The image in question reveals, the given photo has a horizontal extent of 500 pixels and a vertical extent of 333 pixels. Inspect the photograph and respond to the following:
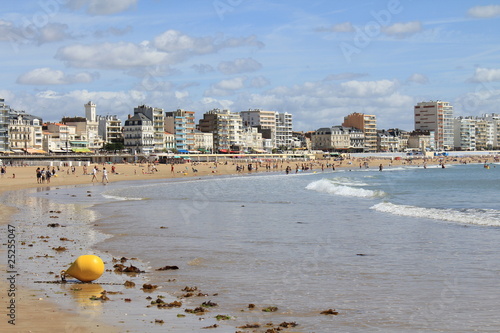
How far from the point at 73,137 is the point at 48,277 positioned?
424ft

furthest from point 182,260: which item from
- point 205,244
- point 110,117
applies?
point 110,117

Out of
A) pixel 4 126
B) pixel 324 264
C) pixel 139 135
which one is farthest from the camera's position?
pixel 139 135

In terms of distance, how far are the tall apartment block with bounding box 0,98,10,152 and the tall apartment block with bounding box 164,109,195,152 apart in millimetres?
42729

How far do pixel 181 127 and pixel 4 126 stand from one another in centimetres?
4668

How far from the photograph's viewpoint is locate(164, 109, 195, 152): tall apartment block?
153000 mm

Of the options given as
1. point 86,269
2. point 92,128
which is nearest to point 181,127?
point 92,128

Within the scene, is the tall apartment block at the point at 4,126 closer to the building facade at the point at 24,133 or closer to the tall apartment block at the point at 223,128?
the building facade at the point at 24,133

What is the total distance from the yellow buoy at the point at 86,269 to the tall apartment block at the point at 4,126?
112m

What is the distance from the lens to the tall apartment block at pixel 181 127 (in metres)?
153

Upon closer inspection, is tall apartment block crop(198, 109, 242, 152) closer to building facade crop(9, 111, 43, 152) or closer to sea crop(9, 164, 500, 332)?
building facade crop(9, 111, 43, 152)

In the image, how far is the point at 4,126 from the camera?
11800 cm

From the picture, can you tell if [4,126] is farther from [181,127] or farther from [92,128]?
[181,127]

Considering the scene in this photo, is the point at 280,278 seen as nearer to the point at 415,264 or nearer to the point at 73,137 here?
the point at 415,264

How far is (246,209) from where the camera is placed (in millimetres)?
27672
